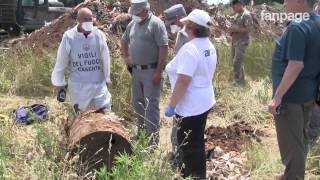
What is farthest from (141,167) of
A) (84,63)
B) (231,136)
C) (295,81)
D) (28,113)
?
(28,113)

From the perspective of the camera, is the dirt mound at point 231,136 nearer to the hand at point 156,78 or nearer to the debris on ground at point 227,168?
the debris on ground at point 227,168

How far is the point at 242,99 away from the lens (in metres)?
8.54

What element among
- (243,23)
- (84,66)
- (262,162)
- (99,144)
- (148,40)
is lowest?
(262,162)

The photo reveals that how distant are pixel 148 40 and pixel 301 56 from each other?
234cm

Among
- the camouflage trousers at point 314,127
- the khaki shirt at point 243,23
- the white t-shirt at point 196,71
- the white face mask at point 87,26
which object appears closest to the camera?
the white t-shirt at point 196,71

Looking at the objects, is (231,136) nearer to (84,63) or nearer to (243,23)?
(84,63)

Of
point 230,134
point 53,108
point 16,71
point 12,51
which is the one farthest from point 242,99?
point 12,51

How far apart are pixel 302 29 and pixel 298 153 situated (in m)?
0.98

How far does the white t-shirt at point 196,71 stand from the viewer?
436 cm

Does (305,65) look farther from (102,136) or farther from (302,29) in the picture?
(102,136)

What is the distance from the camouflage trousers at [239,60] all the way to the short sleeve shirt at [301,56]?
19.3 ft

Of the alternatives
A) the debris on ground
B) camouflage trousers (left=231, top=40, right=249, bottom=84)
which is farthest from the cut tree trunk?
camouflage trousers (left=231, top=40, right=249, bottom=84)

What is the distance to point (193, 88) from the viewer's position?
177 inches

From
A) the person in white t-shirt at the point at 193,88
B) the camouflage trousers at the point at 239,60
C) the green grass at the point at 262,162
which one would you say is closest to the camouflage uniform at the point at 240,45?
the camouflage trousers at the point at 239,60
